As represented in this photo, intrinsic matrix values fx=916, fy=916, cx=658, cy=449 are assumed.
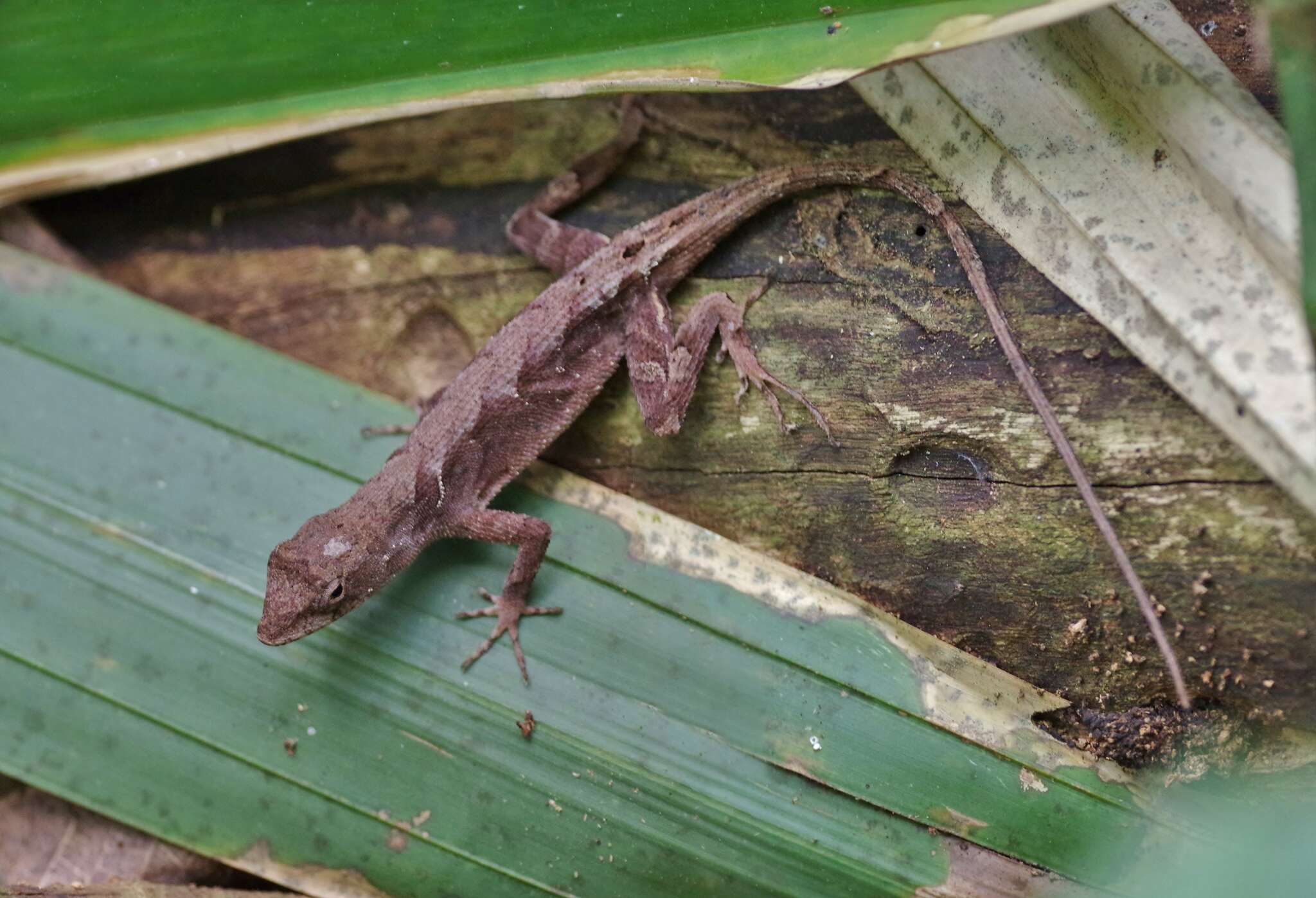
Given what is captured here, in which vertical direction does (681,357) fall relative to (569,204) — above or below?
below

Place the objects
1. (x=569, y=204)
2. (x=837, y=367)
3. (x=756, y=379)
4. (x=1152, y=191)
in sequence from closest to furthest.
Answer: (x=1152, y=191) → (x=837, y=367) → (x=756, y=379) → (x=569, y=204)

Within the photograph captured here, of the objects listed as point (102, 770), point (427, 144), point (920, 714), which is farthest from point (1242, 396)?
point (102, 770)

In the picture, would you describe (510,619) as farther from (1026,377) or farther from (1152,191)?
(1152,191)

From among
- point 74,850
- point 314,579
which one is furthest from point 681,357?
point 74,850

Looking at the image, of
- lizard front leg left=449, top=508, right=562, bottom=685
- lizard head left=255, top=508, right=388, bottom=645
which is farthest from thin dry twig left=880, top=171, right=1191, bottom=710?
lizard head left=255, top=508, right=388, bottom=645

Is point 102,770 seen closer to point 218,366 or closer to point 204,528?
point 204,528

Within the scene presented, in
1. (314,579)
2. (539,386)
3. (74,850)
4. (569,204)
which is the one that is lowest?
(74,850)

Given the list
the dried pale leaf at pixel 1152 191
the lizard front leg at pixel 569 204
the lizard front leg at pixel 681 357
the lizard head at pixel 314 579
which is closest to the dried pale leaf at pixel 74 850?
the lizard head at pixel 314 579

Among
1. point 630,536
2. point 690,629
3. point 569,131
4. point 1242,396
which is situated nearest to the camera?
point 1242,396
